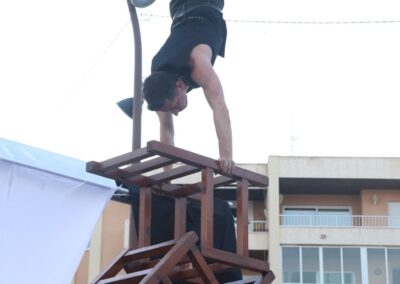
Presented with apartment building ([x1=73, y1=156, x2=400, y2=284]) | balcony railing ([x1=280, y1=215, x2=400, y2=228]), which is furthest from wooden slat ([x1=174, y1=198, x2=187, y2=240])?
balcony railing ([x1=280, y1=215, x2=400, y2=228])

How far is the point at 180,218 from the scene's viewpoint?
214 inches

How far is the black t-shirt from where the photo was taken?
5.41m

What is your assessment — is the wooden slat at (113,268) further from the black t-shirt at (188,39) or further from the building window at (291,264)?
the building window at (291,264)

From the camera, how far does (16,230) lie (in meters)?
5.70

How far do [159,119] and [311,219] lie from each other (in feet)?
92.3

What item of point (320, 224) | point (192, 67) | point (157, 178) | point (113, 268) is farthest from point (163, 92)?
point (320, 224)

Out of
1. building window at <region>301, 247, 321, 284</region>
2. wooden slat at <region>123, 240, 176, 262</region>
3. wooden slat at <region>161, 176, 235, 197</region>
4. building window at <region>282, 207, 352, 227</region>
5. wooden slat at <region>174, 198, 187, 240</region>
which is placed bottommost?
wooden slat at <region>123, 240, 176, 262</region>

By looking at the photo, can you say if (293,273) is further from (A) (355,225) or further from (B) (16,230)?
(B) (16,230)

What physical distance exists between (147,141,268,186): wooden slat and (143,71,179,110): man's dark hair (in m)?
0.44

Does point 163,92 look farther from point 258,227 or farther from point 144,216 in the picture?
point 258,227

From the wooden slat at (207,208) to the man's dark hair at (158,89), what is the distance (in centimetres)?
51

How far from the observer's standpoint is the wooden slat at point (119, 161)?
4.92 meters

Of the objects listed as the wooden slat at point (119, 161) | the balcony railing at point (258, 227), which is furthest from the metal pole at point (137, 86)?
the balcony railing at point (258, 227)

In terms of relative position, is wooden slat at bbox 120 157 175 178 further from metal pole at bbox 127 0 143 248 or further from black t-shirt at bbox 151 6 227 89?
metal pole at bbox 127 0 143 248
